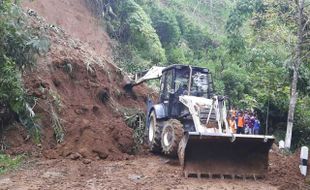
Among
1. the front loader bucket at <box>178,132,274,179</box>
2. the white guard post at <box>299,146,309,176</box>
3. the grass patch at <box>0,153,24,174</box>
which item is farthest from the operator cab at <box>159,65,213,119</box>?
the grass patch at <box>0,153,24,174</box>

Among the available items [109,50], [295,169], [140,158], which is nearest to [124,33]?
[109,50]

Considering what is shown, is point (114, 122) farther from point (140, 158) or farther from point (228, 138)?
point (228, 138)

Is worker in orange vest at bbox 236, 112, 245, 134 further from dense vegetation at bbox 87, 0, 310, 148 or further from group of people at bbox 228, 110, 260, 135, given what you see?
dense vegetation at bbox 87, 0, 310, 148

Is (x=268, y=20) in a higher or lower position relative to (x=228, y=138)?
higher

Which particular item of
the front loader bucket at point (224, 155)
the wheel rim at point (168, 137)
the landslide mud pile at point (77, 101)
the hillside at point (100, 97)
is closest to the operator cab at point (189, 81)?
the hillside at point (100, 97)

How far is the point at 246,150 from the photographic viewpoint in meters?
11.3

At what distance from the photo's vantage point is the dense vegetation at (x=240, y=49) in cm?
1950

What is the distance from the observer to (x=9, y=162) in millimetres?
11047

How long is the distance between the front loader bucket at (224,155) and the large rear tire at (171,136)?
25.6 inches

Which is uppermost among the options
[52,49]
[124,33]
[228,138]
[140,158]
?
[124,33]

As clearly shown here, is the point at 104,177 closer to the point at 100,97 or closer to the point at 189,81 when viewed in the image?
the point at 189,81

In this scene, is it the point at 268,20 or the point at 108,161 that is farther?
the point at 268,20

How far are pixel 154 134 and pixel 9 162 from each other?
4.32 meters

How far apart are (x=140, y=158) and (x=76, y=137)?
1.93 m
